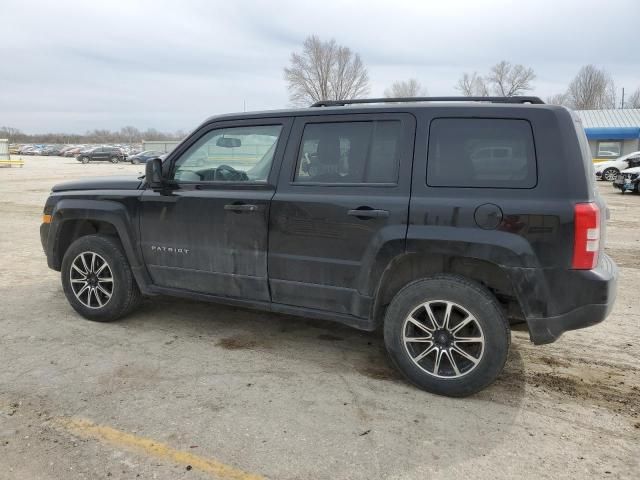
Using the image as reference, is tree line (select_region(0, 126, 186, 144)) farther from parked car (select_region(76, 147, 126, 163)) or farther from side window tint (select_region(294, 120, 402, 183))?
side window tint (select_region(294, 120, 402, 183))

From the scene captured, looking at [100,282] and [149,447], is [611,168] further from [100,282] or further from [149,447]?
[149,447]

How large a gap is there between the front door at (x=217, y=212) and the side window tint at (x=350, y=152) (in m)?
0.25

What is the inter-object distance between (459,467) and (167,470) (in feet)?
4.97

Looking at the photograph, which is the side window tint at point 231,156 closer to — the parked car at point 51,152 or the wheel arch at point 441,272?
the wheel arch at point 441,272

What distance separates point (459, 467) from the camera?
8.68 ft

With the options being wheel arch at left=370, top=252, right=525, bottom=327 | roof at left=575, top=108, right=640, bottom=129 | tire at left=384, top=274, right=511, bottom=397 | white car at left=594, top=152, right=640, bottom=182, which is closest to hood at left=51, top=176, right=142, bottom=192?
wheel arch at left=370, top=252, right=525, bottom=327

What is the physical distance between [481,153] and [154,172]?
2585mm

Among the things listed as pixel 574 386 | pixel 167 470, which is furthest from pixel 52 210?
pixel 574 386

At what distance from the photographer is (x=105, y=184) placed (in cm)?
465

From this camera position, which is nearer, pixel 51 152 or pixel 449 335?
pixel 449 335

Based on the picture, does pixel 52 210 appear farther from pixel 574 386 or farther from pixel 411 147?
pixel 574 386

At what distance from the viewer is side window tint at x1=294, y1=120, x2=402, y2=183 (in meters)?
3.52

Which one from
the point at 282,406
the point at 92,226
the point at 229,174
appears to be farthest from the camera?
the point at 92,226

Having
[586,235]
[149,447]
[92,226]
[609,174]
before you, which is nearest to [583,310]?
[586,235]
